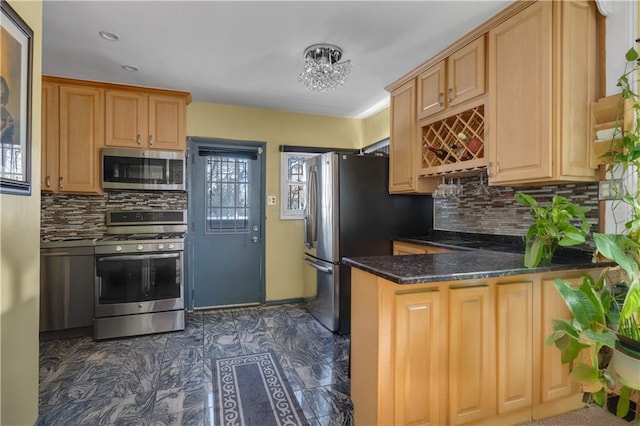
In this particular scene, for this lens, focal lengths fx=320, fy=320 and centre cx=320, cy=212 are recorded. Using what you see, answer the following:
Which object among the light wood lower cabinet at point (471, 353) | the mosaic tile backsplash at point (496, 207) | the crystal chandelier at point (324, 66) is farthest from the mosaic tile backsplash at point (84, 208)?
the light wood lower cabinet at point (471, 353)

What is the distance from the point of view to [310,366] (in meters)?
2.46

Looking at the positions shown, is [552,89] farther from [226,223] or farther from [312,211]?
[226,223]

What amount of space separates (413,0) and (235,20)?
1.16 m

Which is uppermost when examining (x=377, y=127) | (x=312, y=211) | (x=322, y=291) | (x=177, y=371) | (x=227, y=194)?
(x=377, y=127)

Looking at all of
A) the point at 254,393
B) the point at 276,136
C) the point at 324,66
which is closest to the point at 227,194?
the point at 276,136

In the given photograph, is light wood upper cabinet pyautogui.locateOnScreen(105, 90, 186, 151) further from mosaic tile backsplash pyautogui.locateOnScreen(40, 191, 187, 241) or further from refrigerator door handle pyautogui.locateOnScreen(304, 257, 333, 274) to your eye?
refrigerator door handle pyautogui.locateOnScreen(304, 257, 333, 274)

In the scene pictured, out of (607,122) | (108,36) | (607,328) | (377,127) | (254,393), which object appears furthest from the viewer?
(377,127)

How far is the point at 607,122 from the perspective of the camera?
5.89 feet

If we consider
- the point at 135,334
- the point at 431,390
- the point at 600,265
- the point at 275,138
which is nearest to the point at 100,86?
the point at 275,138

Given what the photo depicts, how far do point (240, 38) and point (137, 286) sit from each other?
2.46m

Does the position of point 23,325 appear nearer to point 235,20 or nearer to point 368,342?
point 368,342

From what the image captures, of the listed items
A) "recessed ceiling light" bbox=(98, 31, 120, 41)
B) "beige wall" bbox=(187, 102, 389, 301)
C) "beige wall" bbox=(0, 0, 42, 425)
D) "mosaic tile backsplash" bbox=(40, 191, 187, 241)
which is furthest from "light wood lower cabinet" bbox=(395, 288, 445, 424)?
"mosaic tile backsplash" bbox=(40, 191, 187, 241)

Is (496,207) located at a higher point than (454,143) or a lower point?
lower

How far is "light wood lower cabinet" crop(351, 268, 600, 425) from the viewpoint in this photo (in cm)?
142
